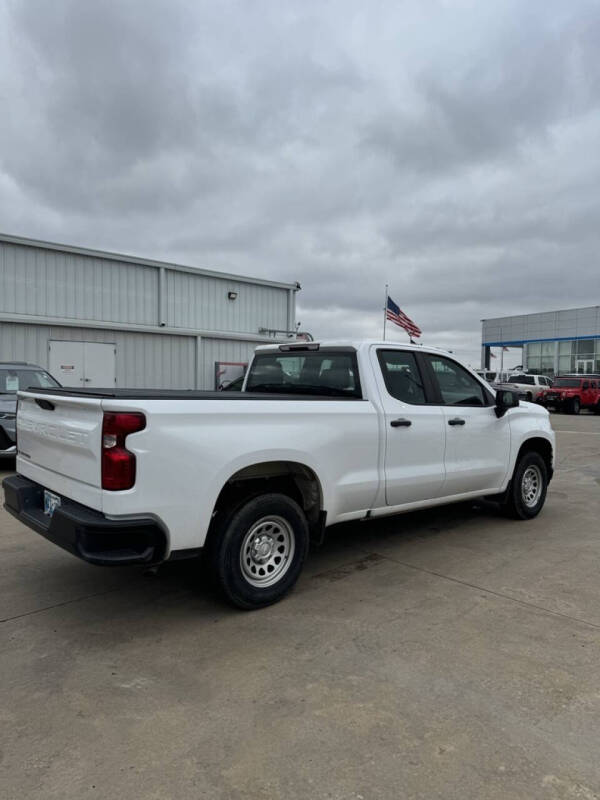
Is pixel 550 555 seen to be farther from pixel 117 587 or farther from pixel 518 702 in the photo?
pixel 117 587

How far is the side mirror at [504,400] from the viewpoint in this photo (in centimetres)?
564

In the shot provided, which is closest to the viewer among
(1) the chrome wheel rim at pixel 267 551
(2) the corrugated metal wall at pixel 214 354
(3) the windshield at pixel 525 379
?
(1) the chrome wheel rim at pixel 267 551

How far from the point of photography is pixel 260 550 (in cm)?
390

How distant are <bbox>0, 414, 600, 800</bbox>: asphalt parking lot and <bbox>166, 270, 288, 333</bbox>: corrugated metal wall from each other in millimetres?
14127

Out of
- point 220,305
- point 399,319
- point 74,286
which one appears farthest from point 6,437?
point 399,319

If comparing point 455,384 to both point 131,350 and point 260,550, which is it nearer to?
point 260,550

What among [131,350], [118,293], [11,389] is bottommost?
[11,389]

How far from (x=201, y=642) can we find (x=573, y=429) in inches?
683

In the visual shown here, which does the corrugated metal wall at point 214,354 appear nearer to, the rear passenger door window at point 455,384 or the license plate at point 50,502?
the rear passenger door window at point 455,384

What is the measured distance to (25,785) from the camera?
223 centimetres

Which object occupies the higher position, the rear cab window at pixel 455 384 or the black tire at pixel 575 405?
the rear cab window at pixel 455 384

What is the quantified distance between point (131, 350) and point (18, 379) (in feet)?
24.2

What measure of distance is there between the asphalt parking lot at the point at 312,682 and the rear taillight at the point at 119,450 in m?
1.01

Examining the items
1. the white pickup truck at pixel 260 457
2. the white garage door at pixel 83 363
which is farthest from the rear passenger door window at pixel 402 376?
the white garage door at pixel 83 363
